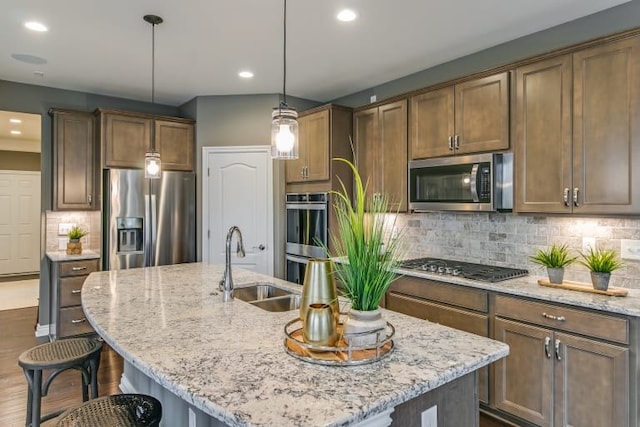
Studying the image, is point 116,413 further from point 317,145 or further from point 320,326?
point 317,145

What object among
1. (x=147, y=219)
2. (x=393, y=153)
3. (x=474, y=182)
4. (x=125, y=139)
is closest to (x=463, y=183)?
(x=474, y=182)

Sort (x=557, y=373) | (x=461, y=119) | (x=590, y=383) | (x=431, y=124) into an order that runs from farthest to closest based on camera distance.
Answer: (x=431, y=124), (x=461, y=119), (x=557, y=373), (x=590, y=383)

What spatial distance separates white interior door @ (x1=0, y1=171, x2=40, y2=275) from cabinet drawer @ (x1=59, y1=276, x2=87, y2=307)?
497 centimetres

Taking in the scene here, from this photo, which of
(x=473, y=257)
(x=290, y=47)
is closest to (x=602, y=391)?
(x=473, y=257)

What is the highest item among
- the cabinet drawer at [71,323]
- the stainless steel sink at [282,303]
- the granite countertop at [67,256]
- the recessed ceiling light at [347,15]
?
the recessed ceiling light at [347,15]

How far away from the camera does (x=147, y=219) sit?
176 inches

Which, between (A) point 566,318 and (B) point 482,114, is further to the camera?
(B) point 482,114

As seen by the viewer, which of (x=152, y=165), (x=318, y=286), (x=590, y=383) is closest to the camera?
(x=318, y=286)

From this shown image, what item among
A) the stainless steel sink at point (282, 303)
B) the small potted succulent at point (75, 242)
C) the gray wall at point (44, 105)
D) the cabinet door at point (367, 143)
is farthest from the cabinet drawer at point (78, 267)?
the cabinet door at point (367, 143)

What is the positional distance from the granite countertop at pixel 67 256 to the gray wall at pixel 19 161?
4.55m

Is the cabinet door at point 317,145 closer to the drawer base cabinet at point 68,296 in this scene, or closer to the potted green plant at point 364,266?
the drawer base cabinet at point 68,296

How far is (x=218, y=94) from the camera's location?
186 inches

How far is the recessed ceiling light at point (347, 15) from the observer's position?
2.71 metres

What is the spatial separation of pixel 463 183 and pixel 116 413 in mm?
2592
